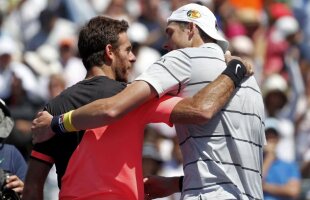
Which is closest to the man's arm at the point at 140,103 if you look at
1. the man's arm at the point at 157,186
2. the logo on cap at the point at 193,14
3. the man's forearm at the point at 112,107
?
the man's forearm at the point at 112,107

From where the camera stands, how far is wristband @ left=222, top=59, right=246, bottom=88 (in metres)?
6.50

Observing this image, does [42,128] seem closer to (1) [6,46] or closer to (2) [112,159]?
(2) [112,159]

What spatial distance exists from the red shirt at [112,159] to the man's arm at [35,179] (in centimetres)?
16

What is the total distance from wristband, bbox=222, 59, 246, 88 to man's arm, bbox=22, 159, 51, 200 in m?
1.27

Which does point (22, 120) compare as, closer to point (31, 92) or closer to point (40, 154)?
point (31, 92)

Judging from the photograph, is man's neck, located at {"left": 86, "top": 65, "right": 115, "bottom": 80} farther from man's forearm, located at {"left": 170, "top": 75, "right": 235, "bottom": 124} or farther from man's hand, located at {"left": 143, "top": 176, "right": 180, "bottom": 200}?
man's hand, located at {"left": 143, "top": 176, "right": 180, "bottom": 200}

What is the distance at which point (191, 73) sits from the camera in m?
6.51

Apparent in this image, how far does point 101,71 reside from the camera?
682 cm

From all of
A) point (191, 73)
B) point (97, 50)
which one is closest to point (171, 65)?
point (191, 73)

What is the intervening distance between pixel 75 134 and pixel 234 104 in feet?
3.30

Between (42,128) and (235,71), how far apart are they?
4.06 ft

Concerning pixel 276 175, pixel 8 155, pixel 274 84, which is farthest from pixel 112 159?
pixel 274 84

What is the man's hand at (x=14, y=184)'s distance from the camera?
6.98 m

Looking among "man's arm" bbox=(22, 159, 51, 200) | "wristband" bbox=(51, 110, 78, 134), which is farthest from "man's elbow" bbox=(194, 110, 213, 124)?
"man's arm" bbox=(22, 159, 51, 200)
